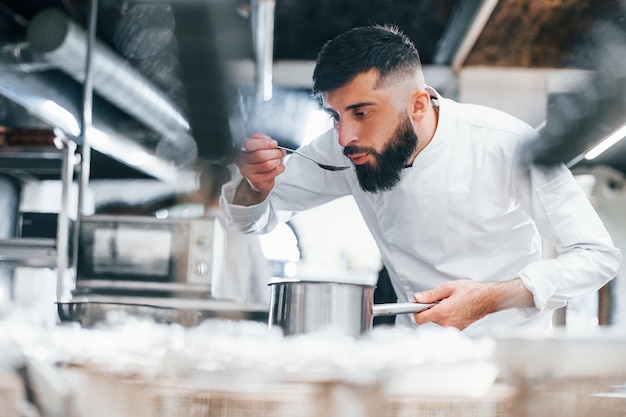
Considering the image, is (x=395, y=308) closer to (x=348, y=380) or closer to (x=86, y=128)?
(x=348, y=380)

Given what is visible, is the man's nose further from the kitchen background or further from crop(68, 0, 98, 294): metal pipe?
crop(68, 0, 98, 294): metal pipe

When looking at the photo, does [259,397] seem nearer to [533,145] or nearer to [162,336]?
[162,336]

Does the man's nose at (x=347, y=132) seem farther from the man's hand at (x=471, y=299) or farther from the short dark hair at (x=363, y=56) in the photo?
the man's hand at (x=471, y=299)

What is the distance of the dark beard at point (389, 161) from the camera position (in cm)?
116

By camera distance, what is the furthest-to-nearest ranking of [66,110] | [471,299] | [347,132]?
[66,110] → [347,132] → [471,299]

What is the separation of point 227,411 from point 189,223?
4.10 ft

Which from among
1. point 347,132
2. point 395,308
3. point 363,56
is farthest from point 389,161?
point 395,308

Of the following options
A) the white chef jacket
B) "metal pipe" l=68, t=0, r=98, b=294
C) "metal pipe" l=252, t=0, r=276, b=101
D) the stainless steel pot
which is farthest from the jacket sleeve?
"metal pipe" l=68, t=0, r=98, b=294

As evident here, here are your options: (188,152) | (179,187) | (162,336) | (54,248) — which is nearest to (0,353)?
(162,336)

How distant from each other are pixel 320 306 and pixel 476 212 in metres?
0.55

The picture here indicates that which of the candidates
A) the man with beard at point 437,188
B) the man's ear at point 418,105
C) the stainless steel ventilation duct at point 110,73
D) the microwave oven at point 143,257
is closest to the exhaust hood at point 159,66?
the stainless steel ventilation duct at point 110,73

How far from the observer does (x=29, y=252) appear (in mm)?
1819

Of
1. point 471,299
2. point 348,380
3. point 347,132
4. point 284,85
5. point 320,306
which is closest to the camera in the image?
point 348,380

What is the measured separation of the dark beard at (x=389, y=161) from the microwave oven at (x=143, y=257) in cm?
52
